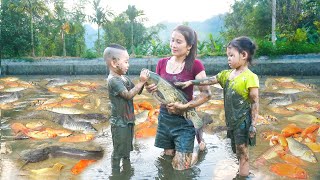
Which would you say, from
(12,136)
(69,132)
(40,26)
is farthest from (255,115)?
(40,26)

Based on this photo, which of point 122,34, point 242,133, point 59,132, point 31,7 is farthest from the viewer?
point 122,34

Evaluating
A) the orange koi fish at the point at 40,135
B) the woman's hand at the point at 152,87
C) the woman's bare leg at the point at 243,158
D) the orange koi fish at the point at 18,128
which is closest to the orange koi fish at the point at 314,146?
the woman's bare leg at the point at 243,158

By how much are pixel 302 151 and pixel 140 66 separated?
34.7ft

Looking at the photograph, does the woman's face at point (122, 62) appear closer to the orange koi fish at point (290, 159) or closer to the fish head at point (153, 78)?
the fish head at point (153, 78)

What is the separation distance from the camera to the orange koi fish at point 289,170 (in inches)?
156

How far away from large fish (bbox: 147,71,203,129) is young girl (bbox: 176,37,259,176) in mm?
378

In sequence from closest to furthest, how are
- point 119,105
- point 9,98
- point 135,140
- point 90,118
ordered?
point 119,105 < point 135,140 < point 90,118 < point 9,98

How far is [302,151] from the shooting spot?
15.0 feet

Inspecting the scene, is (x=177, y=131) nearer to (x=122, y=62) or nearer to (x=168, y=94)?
(x=168, y=94)

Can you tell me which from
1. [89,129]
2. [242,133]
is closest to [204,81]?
[242,133]

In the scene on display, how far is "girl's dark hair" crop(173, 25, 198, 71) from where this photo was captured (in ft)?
12.8

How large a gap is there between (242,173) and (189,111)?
884 millimetres

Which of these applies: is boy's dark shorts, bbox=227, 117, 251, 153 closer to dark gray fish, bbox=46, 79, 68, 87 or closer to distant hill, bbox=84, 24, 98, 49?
dark gray fish, bbox=46, 79, 68, 87

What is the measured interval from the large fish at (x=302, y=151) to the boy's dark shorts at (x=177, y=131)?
147cm
